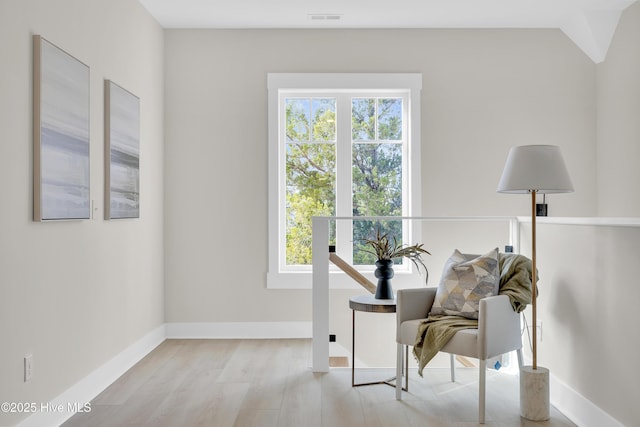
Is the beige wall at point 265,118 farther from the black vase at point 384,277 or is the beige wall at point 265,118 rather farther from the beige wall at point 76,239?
the black vase at point 384,277

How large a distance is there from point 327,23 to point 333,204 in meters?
1.54

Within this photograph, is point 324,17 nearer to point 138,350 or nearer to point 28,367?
point 138,350

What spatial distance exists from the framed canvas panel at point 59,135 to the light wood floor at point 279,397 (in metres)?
1.12

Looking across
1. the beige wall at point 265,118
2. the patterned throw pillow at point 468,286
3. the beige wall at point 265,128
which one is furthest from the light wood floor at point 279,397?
the beige wall at point 265,118

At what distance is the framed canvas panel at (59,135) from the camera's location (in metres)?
2.79

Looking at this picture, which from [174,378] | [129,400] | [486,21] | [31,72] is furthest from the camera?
[486,21]

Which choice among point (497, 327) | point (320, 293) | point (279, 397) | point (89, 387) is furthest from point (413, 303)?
point (89, 387)

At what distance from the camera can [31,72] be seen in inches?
109

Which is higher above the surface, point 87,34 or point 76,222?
point 87,34

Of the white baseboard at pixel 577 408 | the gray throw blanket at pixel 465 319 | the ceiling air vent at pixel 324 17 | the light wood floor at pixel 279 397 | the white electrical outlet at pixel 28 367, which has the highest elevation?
the ceiling air vent at pixel 324 17

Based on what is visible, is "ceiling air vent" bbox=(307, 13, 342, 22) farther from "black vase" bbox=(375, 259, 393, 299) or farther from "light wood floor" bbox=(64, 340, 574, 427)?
"light wood floor" bbox=(64, 340, 574, 427)

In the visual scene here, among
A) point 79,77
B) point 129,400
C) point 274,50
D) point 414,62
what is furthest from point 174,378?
point 414,62

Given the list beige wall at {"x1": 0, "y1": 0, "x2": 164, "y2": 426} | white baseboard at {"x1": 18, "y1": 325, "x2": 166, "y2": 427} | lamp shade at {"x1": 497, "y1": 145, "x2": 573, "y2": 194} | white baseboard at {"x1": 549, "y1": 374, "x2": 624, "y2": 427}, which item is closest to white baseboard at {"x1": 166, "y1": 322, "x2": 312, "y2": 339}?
beige wall at {"x1": 0, "y1": 0, "x2": 164, "y2": 426}

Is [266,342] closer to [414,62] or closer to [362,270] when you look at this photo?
[362,270]
